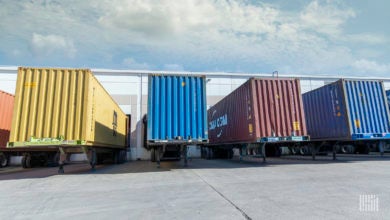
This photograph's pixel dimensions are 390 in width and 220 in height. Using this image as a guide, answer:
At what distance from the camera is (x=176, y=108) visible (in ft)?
31.5

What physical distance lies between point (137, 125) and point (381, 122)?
17.1 m

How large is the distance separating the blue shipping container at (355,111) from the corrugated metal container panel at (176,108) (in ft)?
23.6

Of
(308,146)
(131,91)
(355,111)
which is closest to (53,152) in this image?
(131,91)

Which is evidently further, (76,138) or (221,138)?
(221,138)

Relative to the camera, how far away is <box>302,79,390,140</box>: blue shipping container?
1106cm

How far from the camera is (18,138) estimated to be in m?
7.87

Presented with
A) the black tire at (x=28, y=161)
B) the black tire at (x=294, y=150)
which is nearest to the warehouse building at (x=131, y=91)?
the black tire at (x=28, y=161)

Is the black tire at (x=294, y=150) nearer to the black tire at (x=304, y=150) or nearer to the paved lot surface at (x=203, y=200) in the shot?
→ the black tire at (x=304, y=150)

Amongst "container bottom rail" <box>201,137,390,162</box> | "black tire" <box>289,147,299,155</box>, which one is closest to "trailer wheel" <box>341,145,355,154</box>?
"container bottom rail" <box>201,137,390,162</box>

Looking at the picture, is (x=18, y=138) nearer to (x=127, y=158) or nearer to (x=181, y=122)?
(x=181, y=122)

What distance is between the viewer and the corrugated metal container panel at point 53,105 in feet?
26.3

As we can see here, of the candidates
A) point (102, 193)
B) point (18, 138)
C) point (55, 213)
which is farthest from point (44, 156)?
point (55, 213)

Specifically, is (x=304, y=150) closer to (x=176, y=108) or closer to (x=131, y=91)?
(x=176, y=108)

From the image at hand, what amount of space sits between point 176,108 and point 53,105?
4.59 m
